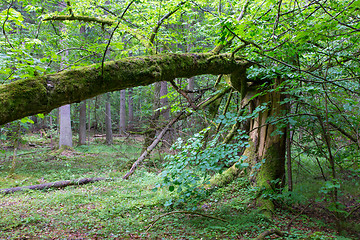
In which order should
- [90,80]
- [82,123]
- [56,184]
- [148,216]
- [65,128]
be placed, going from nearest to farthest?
[90,80] → [148,216] → [56,184] → [65,128] → [82,123]

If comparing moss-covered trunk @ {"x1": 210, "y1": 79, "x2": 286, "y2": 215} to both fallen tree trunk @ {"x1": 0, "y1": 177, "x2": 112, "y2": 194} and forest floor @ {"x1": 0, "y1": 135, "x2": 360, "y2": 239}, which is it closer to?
forest floor @ {"x1": 0, "y1": 135, "x2": 360, "y2": 239}

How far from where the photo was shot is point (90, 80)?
9.87 ft

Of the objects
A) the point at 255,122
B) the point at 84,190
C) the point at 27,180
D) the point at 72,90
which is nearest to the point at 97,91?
the point at 72,90

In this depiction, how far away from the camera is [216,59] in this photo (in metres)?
4.16

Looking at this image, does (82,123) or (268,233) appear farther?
(82,123)

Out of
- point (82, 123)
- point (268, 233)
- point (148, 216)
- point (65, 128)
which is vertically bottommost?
point (148, 216)

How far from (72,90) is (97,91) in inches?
13.3

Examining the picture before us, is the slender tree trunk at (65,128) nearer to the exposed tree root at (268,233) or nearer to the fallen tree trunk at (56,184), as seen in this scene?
the fallen tree trunk at (56,184)

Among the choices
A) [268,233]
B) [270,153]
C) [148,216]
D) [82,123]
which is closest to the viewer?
[268,233]

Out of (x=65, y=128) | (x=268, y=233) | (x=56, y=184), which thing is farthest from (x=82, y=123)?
(x=268, y=233)

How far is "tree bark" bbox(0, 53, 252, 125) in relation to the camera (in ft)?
8.39

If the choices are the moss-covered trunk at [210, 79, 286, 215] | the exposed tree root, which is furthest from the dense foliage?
the exposed tree root

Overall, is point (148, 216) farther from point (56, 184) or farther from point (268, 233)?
point (56, 184)

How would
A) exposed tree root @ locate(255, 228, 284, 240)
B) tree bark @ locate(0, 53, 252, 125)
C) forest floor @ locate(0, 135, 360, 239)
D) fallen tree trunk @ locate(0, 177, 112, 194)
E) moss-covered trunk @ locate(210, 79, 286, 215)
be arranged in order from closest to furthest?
tree bark @ locate(0, 53, 252, 125) < exposed tree root @ locate(255, 228, 284, 240) < forest floor @ locate(0, 135, 360, 239) < moss-covered trunk @ locate(210, 79, 286, 215) < fallen tree trunk @ locate(0, 177, 112, 194)
